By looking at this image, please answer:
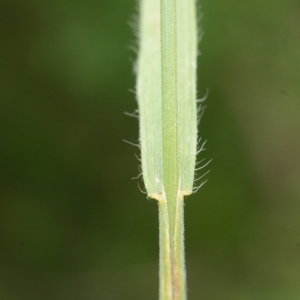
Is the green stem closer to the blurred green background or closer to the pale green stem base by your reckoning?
the pale green stem base

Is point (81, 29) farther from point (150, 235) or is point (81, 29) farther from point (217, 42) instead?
point (150, 235)

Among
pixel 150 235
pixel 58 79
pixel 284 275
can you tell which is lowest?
pixel 284 275

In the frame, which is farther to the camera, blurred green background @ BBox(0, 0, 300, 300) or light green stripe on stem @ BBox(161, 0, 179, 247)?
blurred green background @ BBox(0, 0, 300, 300)

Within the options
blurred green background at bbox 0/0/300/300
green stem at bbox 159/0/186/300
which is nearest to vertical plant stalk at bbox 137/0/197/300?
green stem at bbox 159/0/186/300

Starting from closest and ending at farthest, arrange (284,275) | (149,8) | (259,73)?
(149,8) → (284,275) → (259,73)

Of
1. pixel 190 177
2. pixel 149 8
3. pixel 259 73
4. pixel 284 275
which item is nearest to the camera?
pixel 190 177

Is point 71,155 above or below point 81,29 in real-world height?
below

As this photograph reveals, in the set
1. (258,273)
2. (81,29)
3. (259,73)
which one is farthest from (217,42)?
(258,273)
